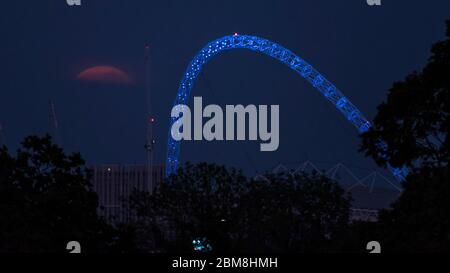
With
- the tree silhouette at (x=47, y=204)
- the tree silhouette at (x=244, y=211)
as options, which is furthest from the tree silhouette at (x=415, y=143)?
the tree silhouette at (x=244, y=211)

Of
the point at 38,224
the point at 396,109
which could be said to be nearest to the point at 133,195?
the point at 38,224

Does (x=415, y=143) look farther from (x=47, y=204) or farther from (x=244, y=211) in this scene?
(x=244, y=211)

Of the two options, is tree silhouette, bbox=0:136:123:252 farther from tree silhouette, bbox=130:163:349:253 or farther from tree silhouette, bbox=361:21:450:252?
tree silhouette, bbox=130:163:349:253

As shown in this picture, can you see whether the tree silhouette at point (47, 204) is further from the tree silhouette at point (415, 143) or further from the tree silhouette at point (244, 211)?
the tree silhouette at point (244, 211)

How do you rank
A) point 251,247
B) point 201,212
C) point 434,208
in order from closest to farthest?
1. point 434,208
2. point 251,247
3. point 201,212

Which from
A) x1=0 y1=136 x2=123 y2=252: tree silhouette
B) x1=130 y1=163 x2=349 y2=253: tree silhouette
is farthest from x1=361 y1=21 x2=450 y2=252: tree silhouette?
x1=130 y1=163 x2=349 y2=253: tree silhouette

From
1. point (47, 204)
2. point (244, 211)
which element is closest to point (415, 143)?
point (47, 204)

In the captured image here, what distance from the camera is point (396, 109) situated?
5306 cm

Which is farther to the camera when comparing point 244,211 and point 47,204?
point 244,211

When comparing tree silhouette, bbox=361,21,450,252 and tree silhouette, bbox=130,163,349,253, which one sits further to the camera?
tree silhouette, bbox=130,163,349,253

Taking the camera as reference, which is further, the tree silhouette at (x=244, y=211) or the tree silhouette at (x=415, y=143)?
the tree silhouette at (x=244, y=211)

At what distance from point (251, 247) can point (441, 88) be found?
50.2 m
